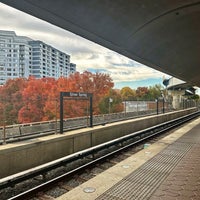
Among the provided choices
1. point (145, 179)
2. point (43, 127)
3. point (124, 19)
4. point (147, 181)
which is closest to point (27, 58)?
point (43, 127)

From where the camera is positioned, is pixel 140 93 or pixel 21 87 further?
pixel 140 93

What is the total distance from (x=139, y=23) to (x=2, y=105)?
5.33 meters

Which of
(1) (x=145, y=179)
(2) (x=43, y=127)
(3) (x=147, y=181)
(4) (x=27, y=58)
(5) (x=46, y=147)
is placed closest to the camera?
(3) (x=147, y=181)

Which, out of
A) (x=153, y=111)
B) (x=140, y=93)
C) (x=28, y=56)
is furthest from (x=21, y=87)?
(x=28, y=56)

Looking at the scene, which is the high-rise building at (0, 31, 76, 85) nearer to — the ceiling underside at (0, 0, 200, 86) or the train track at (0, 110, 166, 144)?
the train track at (0, 110, 166, 144)

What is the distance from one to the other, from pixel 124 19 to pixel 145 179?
4866 millimetres

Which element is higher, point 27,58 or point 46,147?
point 27,58

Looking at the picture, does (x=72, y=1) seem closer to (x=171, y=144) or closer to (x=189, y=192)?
(x=189, y=192)

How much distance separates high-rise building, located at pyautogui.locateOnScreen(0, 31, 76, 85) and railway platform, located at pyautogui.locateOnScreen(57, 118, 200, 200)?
87.0 m

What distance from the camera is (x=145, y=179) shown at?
5.87m

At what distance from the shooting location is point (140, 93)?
9362 centimetres

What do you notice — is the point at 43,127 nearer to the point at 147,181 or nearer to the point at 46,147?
the point at 46,147

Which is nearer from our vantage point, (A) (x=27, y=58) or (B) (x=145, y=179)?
(B) (x=145, y=179)

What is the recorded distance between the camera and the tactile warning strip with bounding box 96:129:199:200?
4895 mm
